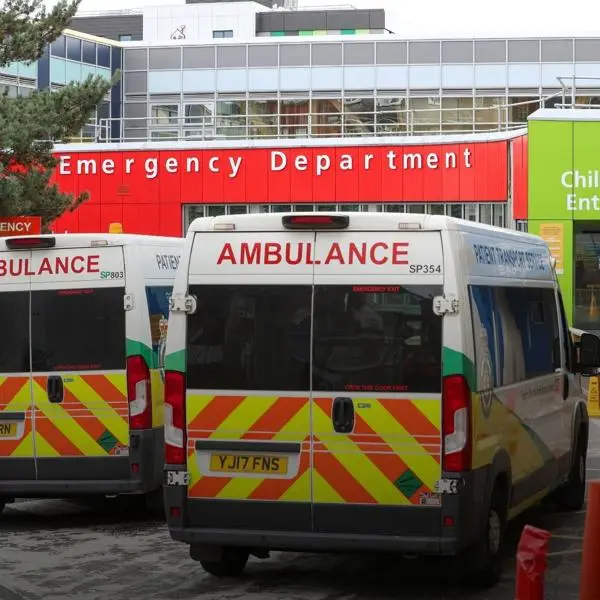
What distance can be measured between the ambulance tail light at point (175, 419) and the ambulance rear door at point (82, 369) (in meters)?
2.44

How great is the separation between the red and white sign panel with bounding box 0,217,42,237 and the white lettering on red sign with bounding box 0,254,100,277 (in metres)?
9.08

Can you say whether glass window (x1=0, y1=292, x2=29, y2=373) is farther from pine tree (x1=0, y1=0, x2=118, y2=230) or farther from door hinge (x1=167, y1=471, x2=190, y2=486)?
pine tree (x1=0, y1=0, x2=118, y2=230)

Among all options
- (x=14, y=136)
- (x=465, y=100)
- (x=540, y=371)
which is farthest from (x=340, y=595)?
(x=465, y=100)

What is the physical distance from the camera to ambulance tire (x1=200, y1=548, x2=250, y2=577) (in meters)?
8.74

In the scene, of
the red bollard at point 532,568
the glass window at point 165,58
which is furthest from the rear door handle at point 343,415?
the glass window at point 165,58

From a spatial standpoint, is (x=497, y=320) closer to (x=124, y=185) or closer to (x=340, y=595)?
(x=340, y=595)

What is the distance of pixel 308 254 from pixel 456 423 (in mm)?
1300

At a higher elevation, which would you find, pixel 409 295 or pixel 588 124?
pixel 588 124

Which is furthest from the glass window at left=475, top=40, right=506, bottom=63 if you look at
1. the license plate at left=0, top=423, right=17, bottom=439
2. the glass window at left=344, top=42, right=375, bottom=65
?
the license plate at left=0, top=423, right=17, bottom=439

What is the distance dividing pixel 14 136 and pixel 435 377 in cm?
1885

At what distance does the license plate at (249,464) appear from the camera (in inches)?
321

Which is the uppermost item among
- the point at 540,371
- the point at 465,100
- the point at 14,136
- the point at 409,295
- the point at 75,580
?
the point at 465,100

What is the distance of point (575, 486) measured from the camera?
11.7 meters

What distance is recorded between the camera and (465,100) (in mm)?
55750
